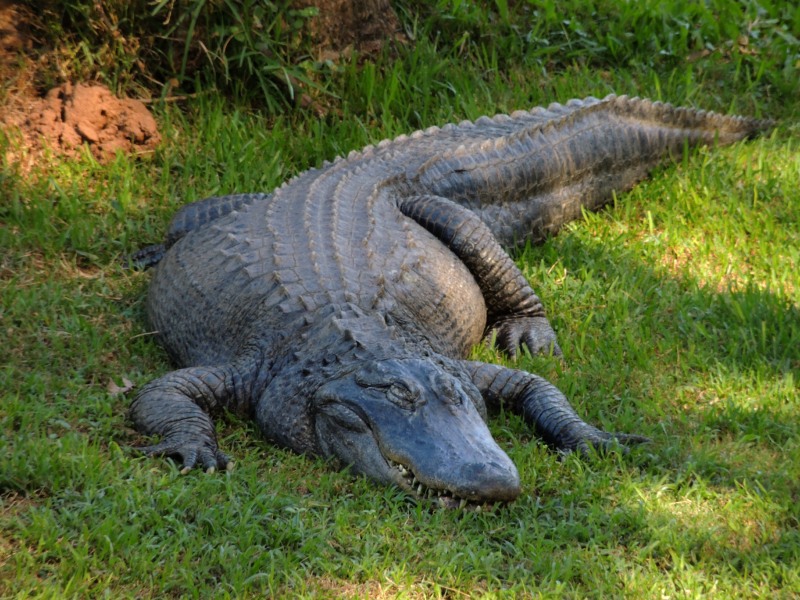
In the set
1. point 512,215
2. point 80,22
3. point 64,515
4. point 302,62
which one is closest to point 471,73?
point 302,62

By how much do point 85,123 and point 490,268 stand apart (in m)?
2.55

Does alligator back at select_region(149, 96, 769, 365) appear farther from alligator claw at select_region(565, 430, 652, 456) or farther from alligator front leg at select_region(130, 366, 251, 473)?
alligator claw at select_region(565, 430, 652, 456)

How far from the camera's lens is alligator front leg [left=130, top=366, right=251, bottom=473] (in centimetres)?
384

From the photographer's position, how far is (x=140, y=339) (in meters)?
4.90

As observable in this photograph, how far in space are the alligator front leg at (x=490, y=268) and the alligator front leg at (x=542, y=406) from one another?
0.80 m

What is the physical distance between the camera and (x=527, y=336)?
5137 mm

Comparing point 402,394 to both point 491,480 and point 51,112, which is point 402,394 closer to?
point 491,480

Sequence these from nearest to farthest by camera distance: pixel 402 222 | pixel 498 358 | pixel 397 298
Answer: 1. pixel 397 298
2. pixel 498 358
3. pixel 402 222

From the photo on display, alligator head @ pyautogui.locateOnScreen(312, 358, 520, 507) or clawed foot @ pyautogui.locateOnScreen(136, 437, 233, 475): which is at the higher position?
alligator head @ pyautogui.locateOnScreen(312, 358, 520, 507)

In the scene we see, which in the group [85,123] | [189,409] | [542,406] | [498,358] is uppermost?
[85,123]

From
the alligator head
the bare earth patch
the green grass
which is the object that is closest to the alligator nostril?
the alligator head

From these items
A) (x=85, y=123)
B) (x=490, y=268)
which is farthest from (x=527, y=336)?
(x=85, y=123)

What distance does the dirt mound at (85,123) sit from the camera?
598cm

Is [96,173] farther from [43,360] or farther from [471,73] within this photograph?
[471,73]
